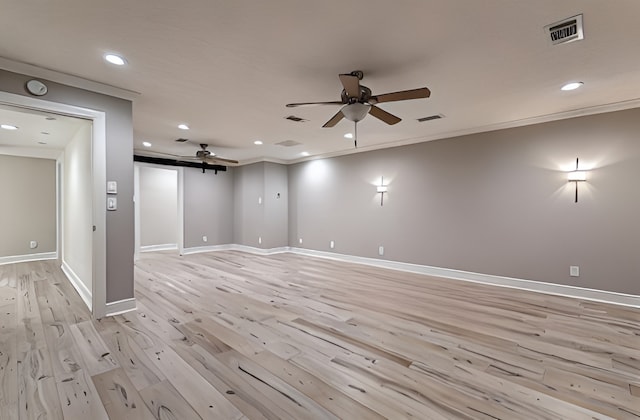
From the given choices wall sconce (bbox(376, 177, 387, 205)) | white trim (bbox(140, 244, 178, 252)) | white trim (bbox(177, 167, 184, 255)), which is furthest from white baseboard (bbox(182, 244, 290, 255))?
wall sconce (bbox(376, 177, 387, 205))

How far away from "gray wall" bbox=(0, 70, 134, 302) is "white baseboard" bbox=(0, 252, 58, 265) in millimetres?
5250

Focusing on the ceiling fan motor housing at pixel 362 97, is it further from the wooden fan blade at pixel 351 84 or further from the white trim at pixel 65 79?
the white trim at pixel 65 79

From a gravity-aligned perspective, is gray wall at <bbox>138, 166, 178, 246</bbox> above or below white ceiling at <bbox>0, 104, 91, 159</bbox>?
below

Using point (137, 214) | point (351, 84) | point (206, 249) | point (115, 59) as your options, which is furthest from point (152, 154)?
point (351, 84)

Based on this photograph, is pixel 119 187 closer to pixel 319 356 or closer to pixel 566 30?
pixel 319 356

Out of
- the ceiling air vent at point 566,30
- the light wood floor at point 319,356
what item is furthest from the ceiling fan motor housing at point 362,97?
the light wood floor at point 319,356

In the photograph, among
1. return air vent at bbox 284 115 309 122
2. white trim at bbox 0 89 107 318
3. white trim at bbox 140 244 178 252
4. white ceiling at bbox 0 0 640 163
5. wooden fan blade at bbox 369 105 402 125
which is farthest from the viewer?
white trim at bbox 140 244 178 252

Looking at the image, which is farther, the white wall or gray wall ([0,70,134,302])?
the white wall

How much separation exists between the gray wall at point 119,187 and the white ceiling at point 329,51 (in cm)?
27

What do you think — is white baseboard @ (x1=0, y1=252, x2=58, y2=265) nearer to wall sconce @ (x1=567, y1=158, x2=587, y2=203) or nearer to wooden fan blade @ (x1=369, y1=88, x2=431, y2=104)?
wooden fan blade @ (x1=369, y1=88, x2=431, y2=104)

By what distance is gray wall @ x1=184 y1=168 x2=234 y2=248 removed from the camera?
25.5 feet

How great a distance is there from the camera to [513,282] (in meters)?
4.54

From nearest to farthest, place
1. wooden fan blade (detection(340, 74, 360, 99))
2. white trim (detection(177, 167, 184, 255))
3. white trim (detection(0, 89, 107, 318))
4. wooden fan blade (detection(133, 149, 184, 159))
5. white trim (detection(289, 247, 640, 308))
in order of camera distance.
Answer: wooden fan blade (detection(340, 74, 360, 99)) → white trim (detection(0, 89, 107, 318)) → white trim (detection(289, 247, 640, 308)) → wooden fan blade (detection(133, 149, 184, 159)) → white trim (detection(177, 167, 184, 255))

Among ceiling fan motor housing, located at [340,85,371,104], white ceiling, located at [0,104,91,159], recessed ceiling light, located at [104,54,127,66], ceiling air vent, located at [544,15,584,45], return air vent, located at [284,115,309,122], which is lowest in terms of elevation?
ceiling fan motor housing, located at [340,85,371,104]
